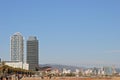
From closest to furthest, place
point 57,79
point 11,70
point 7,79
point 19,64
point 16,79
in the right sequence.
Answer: point 7,79 → point 16,79 → point 57,79 → point 11,70 → point 19,64

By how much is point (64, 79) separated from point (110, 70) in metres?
53.7

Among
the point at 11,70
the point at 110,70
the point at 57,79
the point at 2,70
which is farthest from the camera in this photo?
the point at 110,70

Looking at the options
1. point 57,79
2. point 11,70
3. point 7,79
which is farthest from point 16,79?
point 11,70

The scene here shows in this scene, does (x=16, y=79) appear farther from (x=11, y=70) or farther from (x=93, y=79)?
(x=11, y=70)

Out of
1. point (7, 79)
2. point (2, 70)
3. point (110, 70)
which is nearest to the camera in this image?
point (7, 79)

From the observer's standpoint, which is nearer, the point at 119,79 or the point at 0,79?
the point at 0,79

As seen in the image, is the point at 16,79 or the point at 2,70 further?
the point at 2,70

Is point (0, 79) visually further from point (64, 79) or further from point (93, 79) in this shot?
point (93, 79)

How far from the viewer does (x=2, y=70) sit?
241 feet

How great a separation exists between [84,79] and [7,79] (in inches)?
549

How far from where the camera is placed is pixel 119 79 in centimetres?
6253

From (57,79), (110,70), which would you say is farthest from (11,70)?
(110,70)

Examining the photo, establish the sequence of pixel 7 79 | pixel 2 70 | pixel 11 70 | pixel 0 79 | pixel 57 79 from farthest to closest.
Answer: pixel 11 70 < pixel 2 70 < pixel 57 79 < pixel 7 79 < pixel 0 79

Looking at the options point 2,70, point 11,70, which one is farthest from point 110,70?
point 2,70
